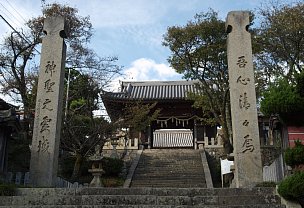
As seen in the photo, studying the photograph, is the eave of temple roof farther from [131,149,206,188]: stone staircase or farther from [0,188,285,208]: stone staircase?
[0,188,285,208]: stone staircase

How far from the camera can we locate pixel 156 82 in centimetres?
3559

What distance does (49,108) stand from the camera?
31.9 ft

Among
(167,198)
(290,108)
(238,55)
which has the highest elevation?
(238,55)

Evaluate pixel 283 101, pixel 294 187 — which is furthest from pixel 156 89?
pixel 294 187

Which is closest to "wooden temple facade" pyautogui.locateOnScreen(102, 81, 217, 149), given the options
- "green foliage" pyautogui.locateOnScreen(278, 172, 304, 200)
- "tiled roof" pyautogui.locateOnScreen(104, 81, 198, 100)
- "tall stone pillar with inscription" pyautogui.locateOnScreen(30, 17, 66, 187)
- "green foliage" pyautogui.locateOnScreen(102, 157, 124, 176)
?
"tiled roof" pyautogui.locateOnScreen(104, 81, 198, 100)

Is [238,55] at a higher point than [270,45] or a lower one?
lower

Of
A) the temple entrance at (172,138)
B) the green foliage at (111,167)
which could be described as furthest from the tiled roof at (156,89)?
the green foliage at (111,167)

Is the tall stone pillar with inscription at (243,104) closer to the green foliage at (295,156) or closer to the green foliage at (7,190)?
the green foliage at (295,156)

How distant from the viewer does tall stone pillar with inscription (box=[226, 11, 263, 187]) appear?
891cm

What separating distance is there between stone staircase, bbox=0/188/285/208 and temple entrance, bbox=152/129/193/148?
2421 cm

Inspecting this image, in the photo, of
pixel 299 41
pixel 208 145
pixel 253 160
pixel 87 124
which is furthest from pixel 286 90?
pixel 208 145

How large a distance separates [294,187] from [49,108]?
6.34 m

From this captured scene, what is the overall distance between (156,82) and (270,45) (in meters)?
18.3

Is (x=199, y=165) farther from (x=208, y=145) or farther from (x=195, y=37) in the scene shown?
(x=195, y=37)
